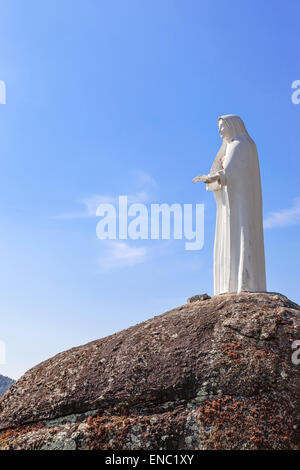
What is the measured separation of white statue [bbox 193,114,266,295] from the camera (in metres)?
12.6

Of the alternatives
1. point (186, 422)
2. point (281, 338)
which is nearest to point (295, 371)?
point (281, 338)

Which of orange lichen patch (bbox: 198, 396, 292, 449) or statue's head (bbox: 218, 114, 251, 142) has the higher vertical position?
statue's head (bbox: 218, 114, 251, 142)

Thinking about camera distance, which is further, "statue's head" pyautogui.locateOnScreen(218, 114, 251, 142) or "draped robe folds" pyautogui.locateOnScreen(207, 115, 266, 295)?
"statue's head" pyautogui.locateOnScreen(218, 114, 251, 142)

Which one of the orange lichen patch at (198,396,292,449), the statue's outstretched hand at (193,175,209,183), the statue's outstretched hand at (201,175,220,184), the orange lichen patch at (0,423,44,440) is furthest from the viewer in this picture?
the statue's outstretched hand at (193,175,209,183)

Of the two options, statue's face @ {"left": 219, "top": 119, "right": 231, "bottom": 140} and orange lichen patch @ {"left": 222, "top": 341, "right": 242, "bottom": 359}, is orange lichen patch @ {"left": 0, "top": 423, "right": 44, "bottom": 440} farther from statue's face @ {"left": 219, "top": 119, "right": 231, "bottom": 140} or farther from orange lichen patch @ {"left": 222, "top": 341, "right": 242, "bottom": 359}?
statue's face @ {"left": 219, "top": 119, "right": 231, "bottom": 140}

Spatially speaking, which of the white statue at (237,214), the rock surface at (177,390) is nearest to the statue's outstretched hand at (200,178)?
the white statue at (237,214)

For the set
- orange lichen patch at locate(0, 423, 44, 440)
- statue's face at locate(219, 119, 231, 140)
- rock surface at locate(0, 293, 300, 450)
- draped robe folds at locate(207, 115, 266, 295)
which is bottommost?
orange lichen patch at locate(0, 423, 44, 440)

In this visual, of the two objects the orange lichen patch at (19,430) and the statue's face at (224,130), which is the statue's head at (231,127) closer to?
the statue's face at (224,130)

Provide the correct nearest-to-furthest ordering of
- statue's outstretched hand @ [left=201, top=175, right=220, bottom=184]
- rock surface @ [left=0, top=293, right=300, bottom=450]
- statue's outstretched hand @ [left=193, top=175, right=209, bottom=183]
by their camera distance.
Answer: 1. rock surface @ [left=0, top=293, right=300, bottom=450]
2. statue's outstretched hand @ [left=201, top=175, right=220, bottom=184]
3. statue's outstretched hand @ [left=193, top=175, right=209, bottom=183]

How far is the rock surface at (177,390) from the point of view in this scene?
8547 millimetres

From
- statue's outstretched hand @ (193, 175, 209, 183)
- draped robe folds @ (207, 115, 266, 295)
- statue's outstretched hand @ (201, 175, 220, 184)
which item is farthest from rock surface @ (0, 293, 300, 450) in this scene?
statue's outstretched hand @ (193, 175, 209, 183)

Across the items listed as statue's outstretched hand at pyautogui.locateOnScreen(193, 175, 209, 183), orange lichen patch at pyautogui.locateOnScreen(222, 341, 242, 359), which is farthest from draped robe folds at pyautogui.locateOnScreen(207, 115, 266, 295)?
orange lichen patch at pyautogui.locateOnScreen(222, 341, 242, 359)

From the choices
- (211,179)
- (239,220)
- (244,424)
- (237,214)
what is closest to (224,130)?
(211,179)

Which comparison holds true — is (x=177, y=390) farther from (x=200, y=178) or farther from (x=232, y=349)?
(x=200, y=178)
